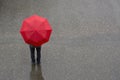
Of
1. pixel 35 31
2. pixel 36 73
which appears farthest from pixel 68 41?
pixel 35 31

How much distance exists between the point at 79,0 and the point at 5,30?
2929 mm

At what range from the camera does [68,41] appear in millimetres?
7234

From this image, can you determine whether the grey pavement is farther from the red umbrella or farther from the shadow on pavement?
the red umbrella

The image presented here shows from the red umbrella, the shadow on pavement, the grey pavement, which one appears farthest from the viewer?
the grey pavement

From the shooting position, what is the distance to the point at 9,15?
804 cm

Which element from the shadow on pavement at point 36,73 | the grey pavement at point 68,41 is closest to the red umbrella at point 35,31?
the shadow on pavement at point 36,73

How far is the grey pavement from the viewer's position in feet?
20.9

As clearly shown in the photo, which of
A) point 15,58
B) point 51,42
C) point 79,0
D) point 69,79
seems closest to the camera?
point 69,79

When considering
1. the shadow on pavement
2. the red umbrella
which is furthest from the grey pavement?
the red umbrella

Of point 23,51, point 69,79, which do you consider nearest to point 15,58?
point 23,51

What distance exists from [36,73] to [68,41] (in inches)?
57.5

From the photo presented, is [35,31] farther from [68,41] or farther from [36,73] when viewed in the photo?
[68,41]

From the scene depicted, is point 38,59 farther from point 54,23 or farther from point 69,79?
point 54,23

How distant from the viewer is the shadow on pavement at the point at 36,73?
20.5 ft
